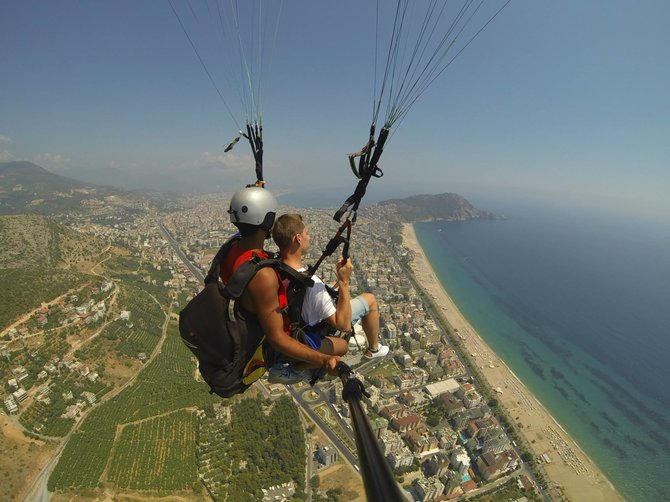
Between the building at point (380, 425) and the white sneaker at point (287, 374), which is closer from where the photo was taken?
the white sneaker at point (287, 374)

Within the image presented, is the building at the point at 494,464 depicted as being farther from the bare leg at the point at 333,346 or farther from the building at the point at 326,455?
the bare leg at the point at 333,346

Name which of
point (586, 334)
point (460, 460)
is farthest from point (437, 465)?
point (586, 334)

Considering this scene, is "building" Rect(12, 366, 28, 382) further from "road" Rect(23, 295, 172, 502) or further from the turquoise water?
the turquoise water

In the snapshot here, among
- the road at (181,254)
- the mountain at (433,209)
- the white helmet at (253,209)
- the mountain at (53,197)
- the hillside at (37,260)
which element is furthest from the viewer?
the mountain at (433,209)

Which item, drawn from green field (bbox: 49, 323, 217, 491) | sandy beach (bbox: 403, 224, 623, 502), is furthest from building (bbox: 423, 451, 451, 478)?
green field (bbox: 49, 323, 217, 491)

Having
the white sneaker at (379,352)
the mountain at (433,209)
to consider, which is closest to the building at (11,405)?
the white sneaker at (379,352)

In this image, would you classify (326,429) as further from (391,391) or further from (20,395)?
(20,395)

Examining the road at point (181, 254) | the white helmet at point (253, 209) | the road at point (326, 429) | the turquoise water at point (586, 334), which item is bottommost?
the road at point (181, 254)
